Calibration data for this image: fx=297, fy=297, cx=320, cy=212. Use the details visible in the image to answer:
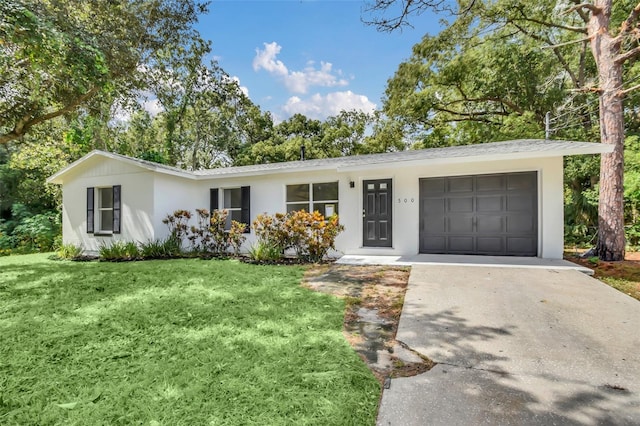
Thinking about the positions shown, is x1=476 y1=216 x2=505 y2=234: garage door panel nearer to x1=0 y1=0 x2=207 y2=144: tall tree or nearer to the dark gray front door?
the dark gray front door

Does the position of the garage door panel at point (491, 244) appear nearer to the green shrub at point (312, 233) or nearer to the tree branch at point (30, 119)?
the green shrub at point (312, 233)

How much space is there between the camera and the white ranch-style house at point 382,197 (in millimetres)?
6637

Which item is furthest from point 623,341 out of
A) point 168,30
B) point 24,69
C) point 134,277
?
point 168,30

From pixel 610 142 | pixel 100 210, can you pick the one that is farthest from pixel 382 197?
pixel 100 210

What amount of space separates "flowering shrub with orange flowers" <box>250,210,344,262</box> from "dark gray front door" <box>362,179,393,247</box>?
3.83ft

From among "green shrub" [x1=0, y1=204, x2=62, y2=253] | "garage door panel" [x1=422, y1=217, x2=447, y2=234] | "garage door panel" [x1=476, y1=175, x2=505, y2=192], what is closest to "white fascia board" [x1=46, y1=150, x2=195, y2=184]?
"green shrub" [x1=0, y1=204, x2=62, y2=253]

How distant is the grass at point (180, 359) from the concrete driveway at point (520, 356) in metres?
0.52

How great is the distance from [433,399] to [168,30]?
12.0 m

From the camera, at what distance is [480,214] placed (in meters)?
7.18

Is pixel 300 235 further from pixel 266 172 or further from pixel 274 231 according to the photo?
pixel 266 172

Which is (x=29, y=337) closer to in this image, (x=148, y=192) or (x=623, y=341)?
(x=623, y=341)

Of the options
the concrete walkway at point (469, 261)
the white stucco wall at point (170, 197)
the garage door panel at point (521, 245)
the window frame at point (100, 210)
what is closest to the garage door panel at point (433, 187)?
the concrete walkway at point (469, 261)

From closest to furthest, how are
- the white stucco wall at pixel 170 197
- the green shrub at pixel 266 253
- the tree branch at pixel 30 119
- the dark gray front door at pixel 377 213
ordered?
the green shrub at pixel 266 253
the dark gray front door at pixel 377 213
the tree branch at pixel 30 119
the white stucco wall at pixel 170 197

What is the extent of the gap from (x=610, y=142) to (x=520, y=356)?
710cm
